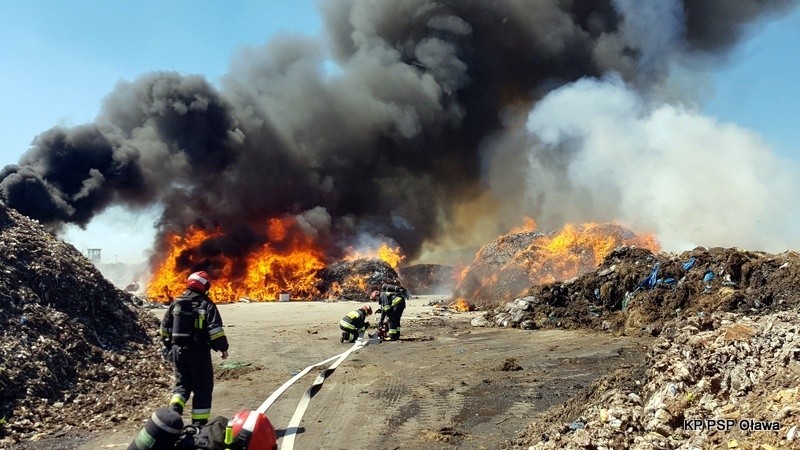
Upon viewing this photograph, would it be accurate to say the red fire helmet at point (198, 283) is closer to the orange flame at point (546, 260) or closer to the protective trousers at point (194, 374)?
the protective trousers at point (194, 374)

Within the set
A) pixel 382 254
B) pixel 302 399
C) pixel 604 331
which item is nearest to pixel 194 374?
pixel 302 399

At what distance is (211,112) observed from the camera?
3566 cm

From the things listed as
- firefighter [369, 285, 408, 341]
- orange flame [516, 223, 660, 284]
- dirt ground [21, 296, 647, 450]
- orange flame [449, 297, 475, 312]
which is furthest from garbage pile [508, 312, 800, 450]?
orange flame [516, 223, 660, 284]

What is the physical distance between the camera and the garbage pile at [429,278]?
153 feet

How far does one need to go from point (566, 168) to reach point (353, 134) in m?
16.4

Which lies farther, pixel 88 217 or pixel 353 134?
pixel 353 134

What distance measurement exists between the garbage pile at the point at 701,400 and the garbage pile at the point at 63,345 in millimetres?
5550

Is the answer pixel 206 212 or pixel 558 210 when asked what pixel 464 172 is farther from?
pixel 206 212

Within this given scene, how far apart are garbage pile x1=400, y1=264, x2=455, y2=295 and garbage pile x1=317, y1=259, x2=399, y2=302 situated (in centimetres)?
905

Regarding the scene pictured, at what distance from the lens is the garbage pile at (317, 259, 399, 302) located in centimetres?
3469

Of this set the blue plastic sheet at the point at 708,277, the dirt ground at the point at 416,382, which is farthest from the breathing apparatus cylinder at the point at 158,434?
the blue plastic sheet at the point at 708,277

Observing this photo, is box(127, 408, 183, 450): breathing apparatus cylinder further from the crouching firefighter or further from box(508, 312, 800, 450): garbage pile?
box(508, 312, 800, 450): garbage pile

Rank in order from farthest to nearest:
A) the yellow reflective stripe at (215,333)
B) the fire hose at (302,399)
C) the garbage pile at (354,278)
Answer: the garbage pile at (354,278), the yellow reflective stripe at (215,333), the fire hose at (302,399)

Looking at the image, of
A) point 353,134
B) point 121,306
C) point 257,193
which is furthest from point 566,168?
point 121,306
